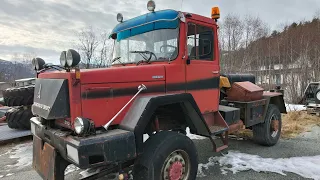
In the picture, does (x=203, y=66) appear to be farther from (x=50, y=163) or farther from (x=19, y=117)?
(x=19, y=117)

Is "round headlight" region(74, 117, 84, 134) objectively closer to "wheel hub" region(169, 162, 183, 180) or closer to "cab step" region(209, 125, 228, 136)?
"wheel hub" region(169, 162, 183, 180)

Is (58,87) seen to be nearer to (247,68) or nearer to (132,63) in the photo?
(132,63)

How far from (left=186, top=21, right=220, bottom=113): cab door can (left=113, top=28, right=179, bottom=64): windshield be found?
0.27 meters

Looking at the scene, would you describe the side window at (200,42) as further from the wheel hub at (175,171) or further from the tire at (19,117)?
the tire at (19,117)

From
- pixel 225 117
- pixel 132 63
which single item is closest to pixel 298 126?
pixel 225 117

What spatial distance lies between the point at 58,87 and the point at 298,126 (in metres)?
7.44

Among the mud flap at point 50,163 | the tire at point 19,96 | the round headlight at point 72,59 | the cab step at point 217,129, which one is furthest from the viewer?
the tire at point 19,96

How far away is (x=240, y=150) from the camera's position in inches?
225

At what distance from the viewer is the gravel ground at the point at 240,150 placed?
428cm

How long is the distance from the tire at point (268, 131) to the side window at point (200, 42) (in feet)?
8.67

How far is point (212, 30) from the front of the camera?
14.4 feet

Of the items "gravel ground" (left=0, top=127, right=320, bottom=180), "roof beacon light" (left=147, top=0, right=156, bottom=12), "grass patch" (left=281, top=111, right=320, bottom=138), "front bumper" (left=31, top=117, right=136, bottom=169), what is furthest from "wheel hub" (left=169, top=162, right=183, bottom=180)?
"grass patch" (left=281, top=111, right=320, bottom=138)

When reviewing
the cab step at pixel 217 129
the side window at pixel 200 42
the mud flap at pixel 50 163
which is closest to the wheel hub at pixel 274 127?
the cab step at pixel 217 129

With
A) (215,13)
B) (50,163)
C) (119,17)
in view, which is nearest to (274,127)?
(215,13)
